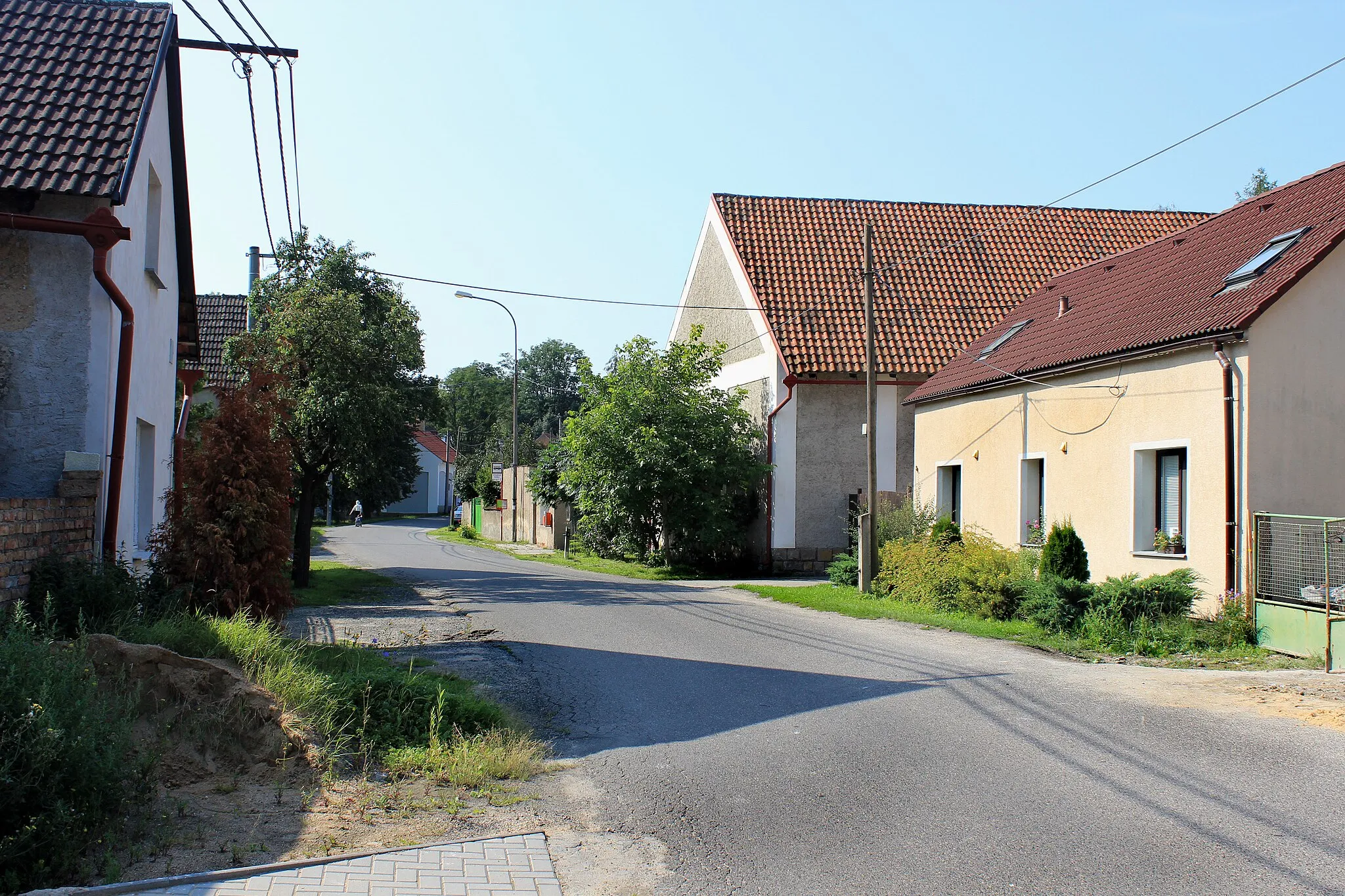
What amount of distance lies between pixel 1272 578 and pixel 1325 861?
8405 mm

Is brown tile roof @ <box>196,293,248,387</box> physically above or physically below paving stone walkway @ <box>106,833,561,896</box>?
above

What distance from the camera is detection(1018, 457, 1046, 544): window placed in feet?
61.6

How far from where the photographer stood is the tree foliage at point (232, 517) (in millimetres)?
10641

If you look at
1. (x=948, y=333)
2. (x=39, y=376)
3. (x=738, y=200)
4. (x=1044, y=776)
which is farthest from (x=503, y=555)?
(x=1044, y=776)

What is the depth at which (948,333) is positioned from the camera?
26578 mm

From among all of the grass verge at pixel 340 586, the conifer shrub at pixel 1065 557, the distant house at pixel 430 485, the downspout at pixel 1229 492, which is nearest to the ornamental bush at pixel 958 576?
the conifer shrub at pixel 1065 557

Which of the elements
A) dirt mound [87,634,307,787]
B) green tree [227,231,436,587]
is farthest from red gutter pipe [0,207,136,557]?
green tree [227,231,436,587]

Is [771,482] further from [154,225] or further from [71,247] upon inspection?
[71,247]

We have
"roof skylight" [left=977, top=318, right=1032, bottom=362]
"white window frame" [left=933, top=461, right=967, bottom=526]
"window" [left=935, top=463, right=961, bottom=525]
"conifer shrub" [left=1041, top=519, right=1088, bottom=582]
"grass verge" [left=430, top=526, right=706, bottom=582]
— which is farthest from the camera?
"grass verge" [left=430, top=526, right=706, bottom=582]

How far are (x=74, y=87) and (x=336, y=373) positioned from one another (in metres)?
9.73

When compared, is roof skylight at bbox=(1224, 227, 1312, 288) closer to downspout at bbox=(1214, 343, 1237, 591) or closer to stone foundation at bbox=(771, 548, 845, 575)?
downspout at bbox=(1214, 343, 1237, 591)

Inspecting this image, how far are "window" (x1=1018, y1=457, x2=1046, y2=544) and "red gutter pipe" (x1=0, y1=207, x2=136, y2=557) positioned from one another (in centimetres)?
1403

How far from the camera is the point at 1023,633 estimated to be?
46.8 ft

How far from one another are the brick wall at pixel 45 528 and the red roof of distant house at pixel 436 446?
76204 mm
